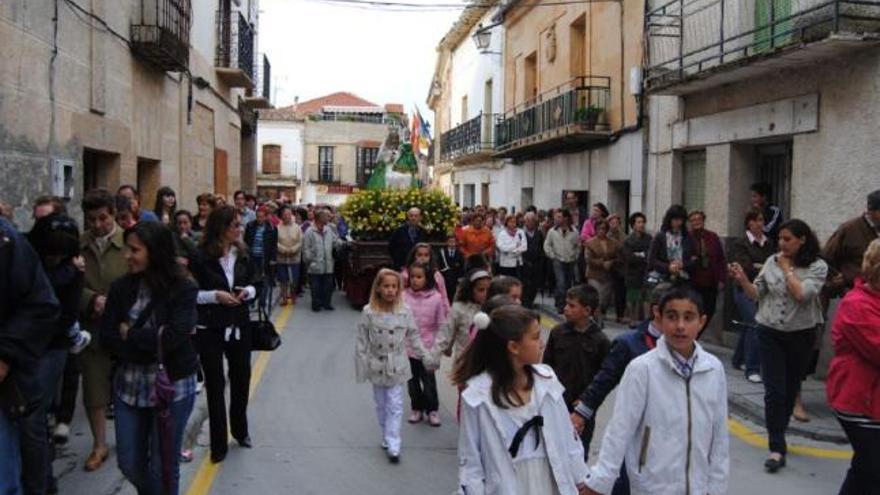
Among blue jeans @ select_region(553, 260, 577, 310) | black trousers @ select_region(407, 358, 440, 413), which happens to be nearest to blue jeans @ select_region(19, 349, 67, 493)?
black trousers @ select_region(407, 358, 440, 413)

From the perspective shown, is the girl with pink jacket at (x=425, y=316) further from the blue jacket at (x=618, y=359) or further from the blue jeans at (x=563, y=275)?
the blue jeans at (x=563, y=275)

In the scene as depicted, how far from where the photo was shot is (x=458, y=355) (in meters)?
6.01

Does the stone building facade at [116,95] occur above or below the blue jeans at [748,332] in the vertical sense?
above

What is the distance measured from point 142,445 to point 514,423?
7.12 ft

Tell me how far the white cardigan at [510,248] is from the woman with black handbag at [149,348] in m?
10.6

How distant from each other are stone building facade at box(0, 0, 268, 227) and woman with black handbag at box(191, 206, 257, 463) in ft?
10.4

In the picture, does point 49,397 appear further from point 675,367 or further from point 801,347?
point 801,347

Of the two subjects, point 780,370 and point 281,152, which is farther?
point 281,152

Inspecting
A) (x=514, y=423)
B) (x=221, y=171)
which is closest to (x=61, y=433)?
(x=514, y=423)

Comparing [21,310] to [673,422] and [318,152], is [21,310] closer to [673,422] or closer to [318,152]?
[673,422]

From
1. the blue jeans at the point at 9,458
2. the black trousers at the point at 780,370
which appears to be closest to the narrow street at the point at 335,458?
the black trousers at the point at 780,370

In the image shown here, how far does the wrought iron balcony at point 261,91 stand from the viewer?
81.0 ft

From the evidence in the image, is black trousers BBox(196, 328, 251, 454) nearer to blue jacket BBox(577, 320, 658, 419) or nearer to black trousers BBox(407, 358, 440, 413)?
black trousers BBox(407, 358, 440, 413)

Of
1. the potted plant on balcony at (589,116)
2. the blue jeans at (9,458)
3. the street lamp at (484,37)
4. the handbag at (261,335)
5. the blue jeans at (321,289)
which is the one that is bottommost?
the blue jeans at (321,289)
